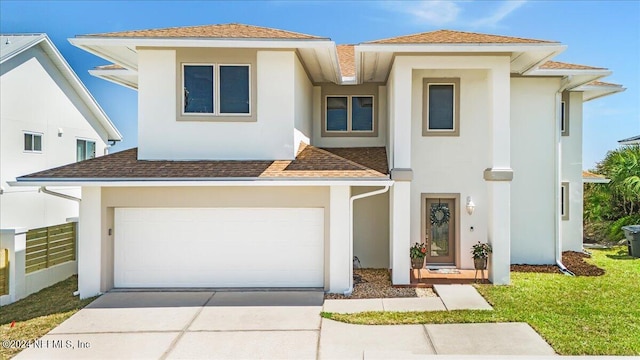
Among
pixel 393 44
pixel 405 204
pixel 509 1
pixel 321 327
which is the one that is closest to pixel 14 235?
pixel 321 327

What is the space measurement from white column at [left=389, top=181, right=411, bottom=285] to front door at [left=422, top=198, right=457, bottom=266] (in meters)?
1.53

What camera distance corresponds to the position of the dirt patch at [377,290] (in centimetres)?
927

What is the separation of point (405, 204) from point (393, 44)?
3.77 metres

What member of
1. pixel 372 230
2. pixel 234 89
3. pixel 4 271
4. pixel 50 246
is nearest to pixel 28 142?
pixel 50 246

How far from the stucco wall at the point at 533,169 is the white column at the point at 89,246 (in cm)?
1105

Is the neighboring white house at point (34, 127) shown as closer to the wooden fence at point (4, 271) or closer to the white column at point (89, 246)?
the wooden fence at point (4, 271)

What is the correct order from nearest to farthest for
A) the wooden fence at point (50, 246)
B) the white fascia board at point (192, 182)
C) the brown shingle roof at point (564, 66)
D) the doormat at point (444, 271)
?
the white fascia board at point (192, 182)
the wooden fence at point (50, 246)
the doormat at point (444, 271)
the brown shingle roof at point (564, 66)

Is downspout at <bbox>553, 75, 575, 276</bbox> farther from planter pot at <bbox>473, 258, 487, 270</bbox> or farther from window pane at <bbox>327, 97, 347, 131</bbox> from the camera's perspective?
window pane at <bbox>327, 97, 347, 131</bbox>

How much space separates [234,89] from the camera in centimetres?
1003

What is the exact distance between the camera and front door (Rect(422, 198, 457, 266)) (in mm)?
11273

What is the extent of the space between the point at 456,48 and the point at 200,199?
6.90 m

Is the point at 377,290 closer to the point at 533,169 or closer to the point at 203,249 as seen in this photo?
the point at 203,249

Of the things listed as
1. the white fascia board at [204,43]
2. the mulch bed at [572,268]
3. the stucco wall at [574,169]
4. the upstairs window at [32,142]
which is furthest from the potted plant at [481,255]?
the upstairs window at [32,142]

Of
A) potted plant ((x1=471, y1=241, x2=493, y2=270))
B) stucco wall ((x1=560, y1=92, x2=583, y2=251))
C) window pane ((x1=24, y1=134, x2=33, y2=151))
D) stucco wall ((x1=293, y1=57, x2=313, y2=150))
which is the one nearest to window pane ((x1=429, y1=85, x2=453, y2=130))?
potted plant ((x1=471, y1=241, x2=493, y2=270))
